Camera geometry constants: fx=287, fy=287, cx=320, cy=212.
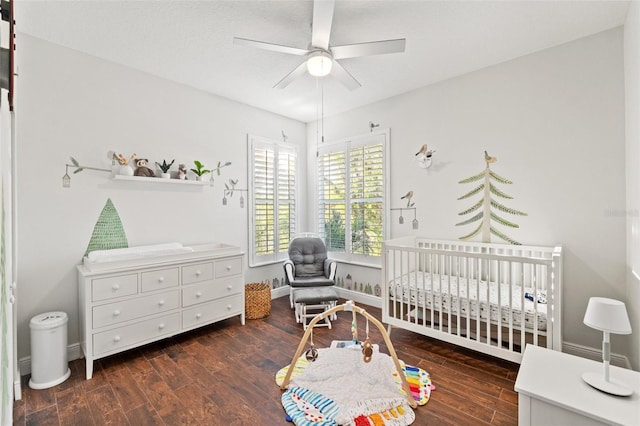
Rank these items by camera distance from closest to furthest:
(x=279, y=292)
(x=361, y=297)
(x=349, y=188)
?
1. (x=361, y=297)
2. (x=349, y=188)
3. (x=279, y=292)

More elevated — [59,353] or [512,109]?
[512,109]

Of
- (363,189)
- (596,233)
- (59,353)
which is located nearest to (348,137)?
(363,189)

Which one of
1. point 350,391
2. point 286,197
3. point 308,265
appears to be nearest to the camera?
point 350,391

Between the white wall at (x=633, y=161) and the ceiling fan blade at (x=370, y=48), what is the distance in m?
1.54

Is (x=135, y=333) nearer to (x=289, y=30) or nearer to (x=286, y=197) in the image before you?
(x=286, y=197)

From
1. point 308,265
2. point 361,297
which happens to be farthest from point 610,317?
point 308,265

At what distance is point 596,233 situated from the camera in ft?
7.95

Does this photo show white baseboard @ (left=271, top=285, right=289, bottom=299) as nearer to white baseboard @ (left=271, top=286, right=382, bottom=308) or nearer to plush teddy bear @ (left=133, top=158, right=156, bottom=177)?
white baseboard @ (left=271, top=286, right=382, bottom=308)

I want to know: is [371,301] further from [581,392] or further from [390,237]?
[581,392]

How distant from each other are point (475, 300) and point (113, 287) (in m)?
3.04

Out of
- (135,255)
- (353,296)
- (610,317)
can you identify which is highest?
(135,255)

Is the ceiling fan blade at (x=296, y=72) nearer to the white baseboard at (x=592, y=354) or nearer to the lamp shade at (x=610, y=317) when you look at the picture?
the lamp shade at (x=610, y=317)

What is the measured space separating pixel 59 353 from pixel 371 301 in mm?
3193

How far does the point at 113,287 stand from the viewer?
2.39 meters
